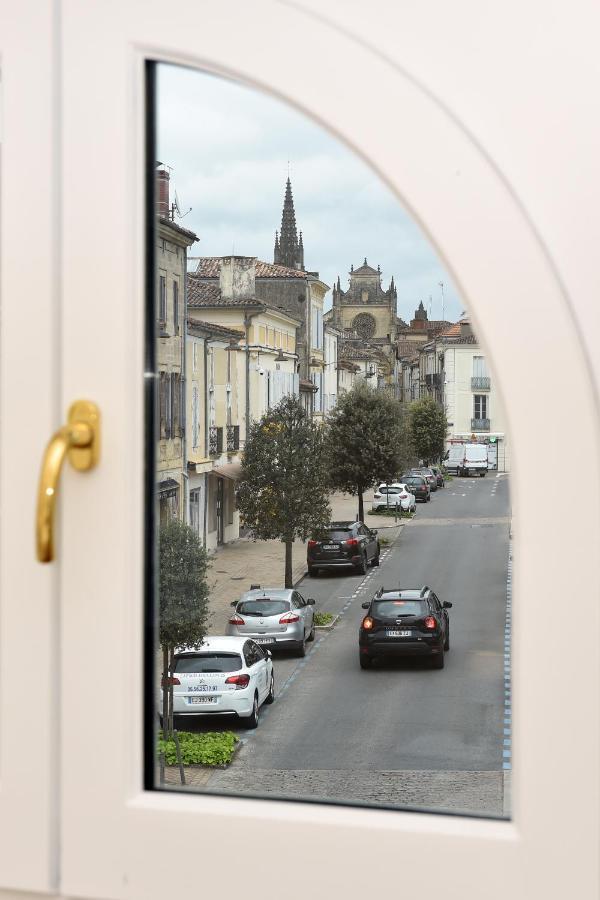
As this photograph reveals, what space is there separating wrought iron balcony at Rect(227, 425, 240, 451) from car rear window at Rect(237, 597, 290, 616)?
2.77 m

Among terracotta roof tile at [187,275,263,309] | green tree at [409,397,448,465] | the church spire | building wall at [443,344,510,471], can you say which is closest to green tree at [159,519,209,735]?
terracotta roof tile at [187,275,263,309]

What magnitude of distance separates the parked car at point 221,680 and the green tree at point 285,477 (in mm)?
2481

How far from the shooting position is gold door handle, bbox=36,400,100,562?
0.98 ft

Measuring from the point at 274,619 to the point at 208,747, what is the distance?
1.91 meters

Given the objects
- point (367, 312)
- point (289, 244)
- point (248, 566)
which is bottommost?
point (248, 566)

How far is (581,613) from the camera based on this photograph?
0.30 meters

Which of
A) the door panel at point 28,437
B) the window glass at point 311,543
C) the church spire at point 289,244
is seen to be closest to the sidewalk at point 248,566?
the window glass at point 311,543

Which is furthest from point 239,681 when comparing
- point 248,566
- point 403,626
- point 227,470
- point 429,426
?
point 429,426

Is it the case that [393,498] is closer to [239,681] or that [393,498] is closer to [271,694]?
[271,694]

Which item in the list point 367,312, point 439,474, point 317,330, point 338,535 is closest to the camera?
point 338,535

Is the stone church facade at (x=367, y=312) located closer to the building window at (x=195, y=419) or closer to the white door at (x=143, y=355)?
the building window at (x=195, y=419)

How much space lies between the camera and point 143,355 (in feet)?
1.10

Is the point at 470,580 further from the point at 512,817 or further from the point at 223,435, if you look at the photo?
the point at 512,817

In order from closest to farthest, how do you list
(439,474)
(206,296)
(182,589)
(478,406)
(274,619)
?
1. (182,589)
2. (274,619)
3. (206,296)
4. (478,406)
5. (439,474)
